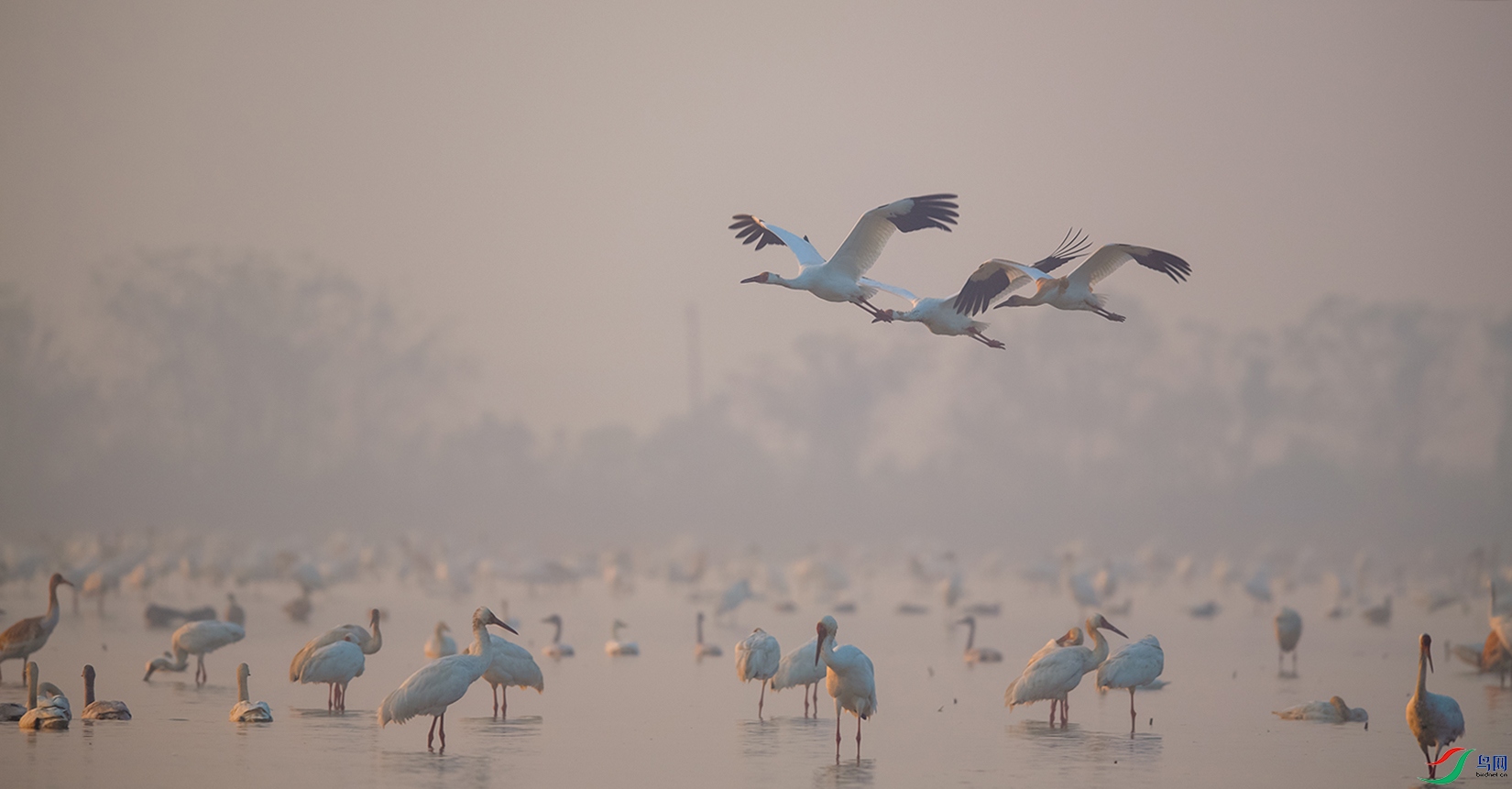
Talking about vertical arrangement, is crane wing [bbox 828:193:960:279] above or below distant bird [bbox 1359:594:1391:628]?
above

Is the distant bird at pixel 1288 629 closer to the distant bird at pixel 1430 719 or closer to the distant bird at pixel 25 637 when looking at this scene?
the distant bird at pixel 1430 719

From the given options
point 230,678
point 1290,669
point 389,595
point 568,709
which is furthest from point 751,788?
point 389,595

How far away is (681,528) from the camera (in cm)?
5950

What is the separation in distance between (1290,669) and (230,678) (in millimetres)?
11822

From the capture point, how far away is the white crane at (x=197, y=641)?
13.9 metres

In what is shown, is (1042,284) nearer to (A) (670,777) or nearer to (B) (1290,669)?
(A) (670,777)

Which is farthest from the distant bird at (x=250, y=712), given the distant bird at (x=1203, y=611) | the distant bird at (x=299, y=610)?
the distant bird at (x=1203, y=611)

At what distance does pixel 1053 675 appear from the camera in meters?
11.7

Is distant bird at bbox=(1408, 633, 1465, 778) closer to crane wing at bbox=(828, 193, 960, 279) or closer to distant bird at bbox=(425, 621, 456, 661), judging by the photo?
crane wing at bbox=(828, 193, 960, 279)

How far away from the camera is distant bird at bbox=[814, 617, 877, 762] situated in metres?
10.5

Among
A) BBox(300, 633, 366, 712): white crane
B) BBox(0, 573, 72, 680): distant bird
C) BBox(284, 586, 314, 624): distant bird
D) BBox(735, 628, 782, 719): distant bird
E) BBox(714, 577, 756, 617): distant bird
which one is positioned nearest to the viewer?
BBox(300, 633, 366, 712): white crane

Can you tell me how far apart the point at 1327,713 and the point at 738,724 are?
5.17 meters

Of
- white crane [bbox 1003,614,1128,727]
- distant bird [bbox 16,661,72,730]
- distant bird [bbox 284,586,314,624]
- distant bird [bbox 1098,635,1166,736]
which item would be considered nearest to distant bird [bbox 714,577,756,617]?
distant bird [bbox 284,586,314,624]

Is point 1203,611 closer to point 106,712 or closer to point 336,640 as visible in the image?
point 336,640
